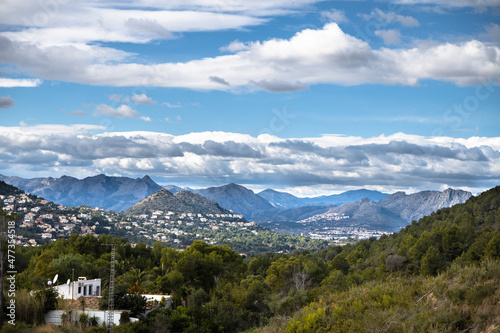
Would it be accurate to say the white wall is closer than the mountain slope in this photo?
Yes

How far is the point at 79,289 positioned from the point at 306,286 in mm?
20326

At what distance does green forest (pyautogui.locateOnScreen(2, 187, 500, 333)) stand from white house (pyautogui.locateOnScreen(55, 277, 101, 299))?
4.45 ft

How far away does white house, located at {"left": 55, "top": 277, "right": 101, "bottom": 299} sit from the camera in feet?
97.2

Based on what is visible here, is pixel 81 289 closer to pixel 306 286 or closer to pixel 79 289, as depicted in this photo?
pixel 79 289

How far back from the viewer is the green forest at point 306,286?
1323cm

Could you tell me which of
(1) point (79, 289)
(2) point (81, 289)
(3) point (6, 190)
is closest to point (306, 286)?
(2) point (81, 289)

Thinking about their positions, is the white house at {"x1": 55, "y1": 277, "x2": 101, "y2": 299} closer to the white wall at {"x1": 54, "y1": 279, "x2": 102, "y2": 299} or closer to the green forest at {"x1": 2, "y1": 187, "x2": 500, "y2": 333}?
the white wall at {"x1": 54, "y1": 279, "x2": 102, "y2": 299}

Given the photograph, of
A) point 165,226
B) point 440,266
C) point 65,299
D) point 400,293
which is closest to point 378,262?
point 440,266

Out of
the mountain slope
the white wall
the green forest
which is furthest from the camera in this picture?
the mountain slope

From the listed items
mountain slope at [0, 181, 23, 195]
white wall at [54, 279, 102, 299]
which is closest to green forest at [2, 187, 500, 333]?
white wall at [54, 279, 102, 299]

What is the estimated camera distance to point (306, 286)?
42406mm

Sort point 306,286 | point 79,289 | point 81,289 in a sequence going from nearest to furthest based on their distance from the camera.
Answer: point 79,289, point 81,289, point 306,286

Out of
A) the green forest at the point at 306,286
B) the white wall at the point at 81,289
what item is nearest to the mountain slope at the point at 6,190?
the green forest at the point at 306,286

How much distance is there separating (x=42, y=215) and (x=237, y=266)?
88753 mm
